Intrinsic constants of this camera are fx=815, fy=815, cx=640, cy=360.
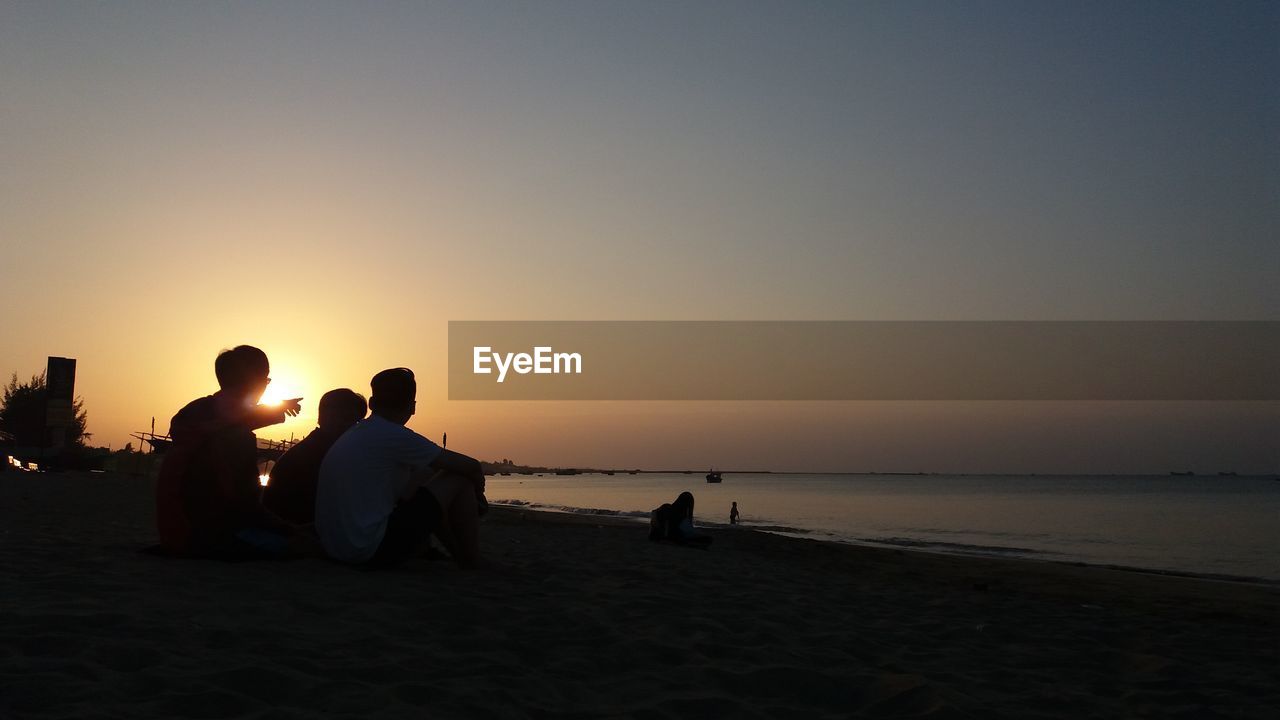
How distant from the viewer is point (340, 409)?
20.5ft

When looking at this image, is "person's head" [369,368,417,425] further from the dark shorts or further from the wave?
the wave

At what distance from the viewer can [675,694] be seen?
344 cm

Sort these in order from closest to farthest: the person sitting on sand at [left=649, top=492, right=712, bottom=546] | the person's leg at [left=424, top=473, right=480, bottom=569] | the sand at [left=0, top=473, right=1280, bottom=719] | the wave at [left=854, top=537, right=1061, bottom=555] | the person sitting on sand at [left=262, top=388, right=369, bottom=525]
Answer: the sand at [left=0, top=473, right=1280, bottom=719], the person's leg at [left=424, top=473, right=480, bottom=569], the person sitting on sand at [left=262, top=388, right=369, bottom=525], the person sitting on sand at [left=649, top=492, right=712, bottom=546], the wave at [left=854, top=537, right=1061, bottom=555]

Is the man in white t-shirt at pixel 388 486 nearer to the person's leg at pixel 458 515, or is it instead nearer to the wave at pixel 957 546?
the person's leg at pixel 458 515

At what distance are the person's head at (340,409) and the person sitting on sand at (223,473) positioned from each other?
22.1 inches

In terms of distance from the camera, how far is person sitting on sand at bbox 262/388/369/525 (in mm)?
6000

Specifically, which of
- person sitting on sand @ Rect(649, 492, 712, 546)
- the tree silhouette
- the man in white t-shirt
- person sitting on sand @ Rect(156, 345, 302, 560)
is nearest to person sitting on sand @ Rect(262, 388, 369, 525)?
person sitting on sand @ Rect(156, 345, 302, 560)

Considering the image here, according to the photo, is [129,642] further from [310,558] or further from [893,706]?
[893,706]

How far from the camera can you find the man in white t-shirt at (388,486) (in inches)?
202

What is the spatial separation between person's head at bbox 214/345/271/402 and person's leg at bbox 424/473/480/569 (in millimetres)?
1260

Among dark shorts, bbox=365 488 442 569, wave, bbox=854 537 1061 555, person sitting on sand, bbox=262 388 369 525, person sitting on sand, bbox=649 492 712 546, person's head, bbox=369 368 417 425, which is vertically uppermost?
person's head, bbox=369 368 417 425

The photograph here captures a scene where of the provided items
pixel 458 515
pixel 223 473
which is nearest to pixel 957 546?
pixel 458 515

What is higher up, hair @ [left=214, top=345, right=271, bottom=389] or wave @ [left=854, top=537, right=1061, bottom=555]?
hair @ [left=214, top=345, right=271, bottom=389]

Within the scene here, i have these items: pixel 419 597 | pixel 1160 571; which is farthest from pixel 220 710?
pixel 1160 571
